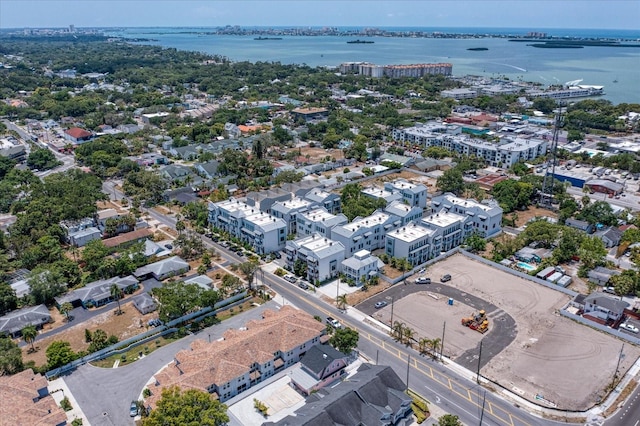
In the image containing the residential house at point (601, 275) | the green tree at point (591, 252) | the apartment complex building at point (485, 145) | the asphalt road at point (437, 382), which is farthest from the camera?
the apartment complex building at point (485, 145)

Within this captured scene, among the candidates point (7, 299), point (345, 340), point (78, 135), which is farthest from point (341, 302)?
point (78, 135)

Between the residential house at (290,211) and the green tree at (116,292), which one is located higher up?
the residential house at (290,211)

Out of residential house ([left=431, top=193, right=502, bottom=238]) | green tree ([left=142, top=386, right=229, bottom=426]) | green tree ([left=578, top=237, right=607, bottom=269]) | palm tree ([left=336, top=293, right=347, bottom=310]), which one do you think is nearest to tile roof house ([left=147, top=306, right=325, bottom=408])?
green tree ([left=142, top=386, right=229, bottom=426])

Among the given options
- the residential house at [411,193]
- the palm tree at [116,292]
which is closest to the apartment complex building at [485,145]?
the residential house at [411,193]

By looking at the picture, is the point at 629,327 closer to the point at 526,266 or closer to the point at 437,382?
the point at 526,266

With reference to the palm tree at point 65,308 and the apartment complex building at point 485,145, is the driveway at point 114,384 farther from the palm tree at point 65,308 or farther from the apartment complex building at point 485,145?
the apartment complex building at point 485,145

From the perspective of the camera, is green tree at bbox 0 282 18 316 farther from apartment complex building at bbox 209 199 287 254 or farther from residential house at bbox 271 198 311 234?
residential house at bbox 271 198 311 234
